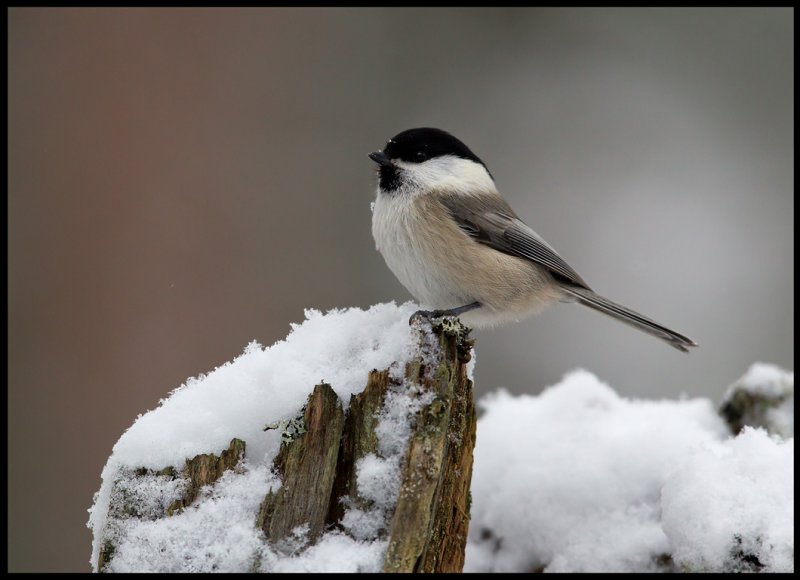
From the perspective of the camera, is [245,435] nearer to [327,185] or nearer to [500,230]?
[500,230]

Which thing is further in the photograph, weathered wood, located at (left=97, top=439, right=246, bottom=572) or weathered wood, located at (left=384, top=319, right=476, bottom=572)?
weathered wood, located at (left=97, top=439, right=246, bottom=572)

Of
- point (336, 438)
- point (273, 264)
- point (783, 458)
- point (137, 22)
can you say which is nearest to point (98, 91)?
point (137, 22)

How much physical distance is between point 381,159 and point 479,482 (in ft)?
3.94

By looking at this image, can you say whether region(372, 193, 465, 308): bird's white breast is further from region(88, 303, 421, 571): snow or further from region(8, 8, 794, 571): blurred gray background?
region(8, 8, 794, 571): blurred gray background

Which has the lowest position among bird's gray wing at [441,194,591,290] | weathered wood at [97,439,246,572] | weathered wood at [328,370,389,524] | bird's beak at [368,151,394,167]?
weathered wood at [97,439,246,572]

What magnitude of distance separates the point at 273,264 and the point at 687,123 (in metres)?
4.03

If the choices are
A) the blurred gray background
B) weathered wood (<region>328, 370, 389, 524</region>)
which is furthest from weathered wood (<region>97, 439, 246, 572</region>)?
the blurred gray background

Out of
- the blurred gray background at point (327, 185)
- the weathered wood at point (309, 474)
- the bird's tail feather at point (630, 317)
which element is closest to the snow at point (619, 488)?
the bird's tail feather at point (630, 317)

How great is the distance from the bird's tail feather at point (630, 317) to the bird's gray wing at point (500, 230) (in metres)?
0.05

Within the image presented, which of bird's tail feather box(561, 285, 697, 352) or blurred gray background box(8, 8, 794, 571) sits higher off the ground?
blurred gray background box(8, 8, 794, 571)

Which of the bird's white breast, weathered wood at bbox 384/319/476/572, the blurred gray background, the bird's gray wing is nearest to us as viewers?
weathered wood at bbox 384/319/476/572

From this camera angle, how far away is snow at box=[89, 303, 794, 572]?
4.65 feet

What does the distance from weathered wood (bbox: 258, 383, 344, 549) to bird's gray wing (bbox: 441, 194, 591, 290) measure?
3.89 ft

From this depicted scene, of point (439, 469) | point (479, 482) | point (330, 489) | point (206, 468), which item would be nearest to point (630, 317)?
point (479, 482)
